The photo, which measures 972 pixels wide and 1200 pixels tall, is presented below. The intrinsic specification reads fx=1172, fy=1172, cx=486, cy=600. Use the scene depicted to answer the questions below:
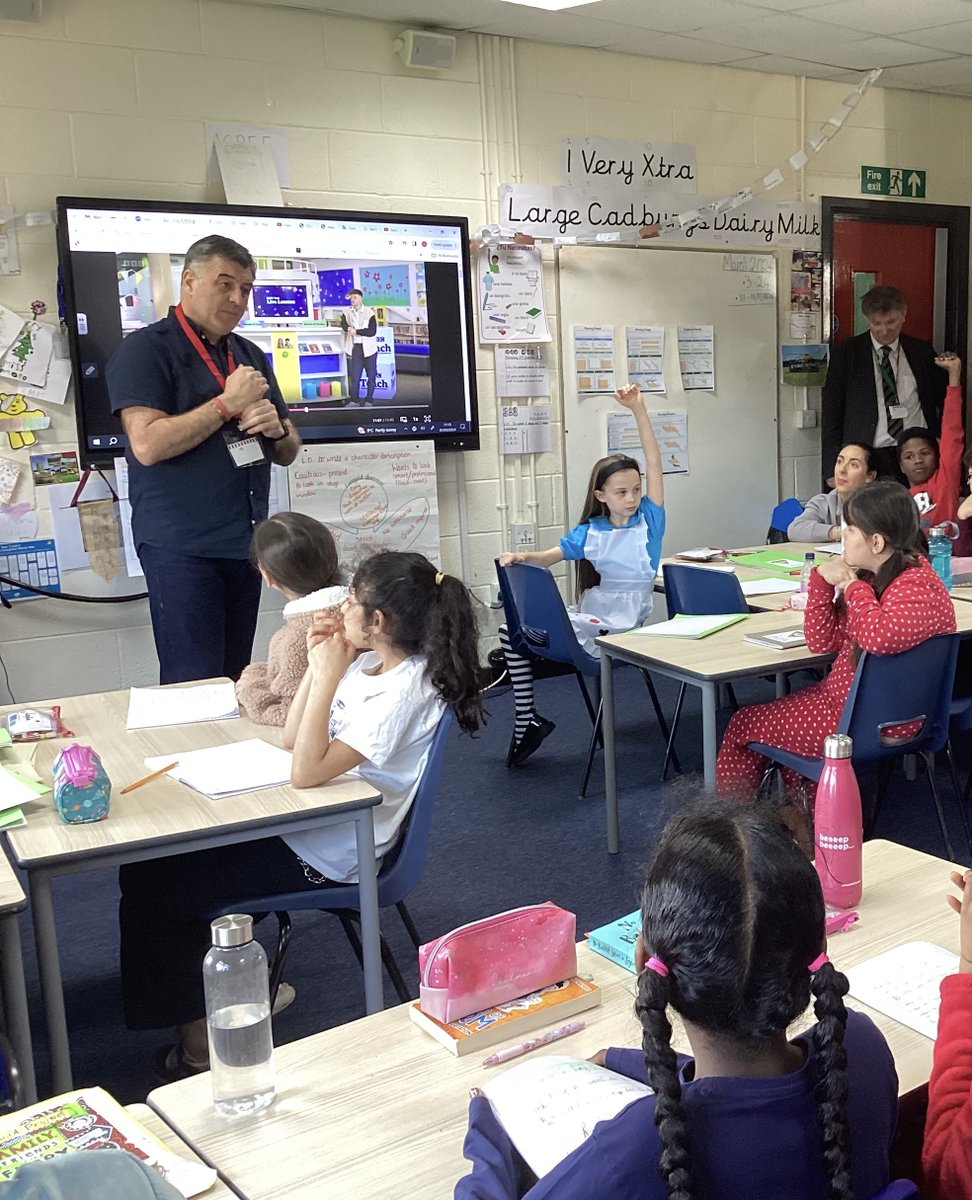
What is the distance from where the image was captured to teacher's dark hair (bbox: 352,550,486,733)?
6.97 ft

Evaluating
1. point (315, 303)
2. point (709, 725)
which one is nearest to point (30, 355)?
point (315, 303)

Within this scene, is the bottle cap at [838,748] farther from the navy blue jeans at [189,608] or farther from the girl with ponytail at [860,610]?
the navy blue jeans at [189,608]

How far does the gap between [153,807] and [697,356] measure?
431 centimetres

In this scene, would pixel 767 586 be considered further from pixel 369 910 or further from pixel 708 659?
pixel 369 910

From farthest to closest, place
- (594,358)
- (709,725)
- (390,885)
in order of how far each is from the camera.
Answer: (594,358)
(709,725)
(390,885)

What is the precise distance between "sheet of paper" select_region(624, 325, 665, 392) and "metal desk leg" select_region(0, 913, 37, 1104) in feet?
14.0

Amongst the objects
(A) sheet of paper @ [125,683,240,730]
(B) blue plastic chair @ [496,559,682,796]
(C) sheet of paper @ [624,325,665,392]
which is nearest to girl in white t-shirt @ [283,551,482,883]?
(A) sheet of paper @ [125,683,240,730]

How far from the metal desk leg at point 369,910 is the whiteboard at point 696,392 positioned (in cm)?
351

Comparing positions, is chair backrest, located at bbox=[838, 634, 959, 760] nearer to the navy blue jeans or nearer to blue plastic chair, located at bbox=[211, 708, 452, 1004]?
blue plastic chair, located at bbox=[211, 708, 452, 1004]

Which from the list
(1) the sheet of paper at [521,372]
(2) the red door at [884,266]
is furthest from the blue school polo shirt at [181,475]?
(2) the red door at [884,266]

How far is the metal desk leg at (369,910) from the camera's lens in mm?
1953

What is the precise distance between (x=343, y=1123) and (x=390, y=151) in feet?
13.9

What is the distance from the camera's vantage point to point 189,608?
3094 mm

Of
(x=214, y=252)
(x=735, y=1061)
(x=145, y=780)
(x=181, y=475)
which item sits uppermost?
(x=214, y=252)
